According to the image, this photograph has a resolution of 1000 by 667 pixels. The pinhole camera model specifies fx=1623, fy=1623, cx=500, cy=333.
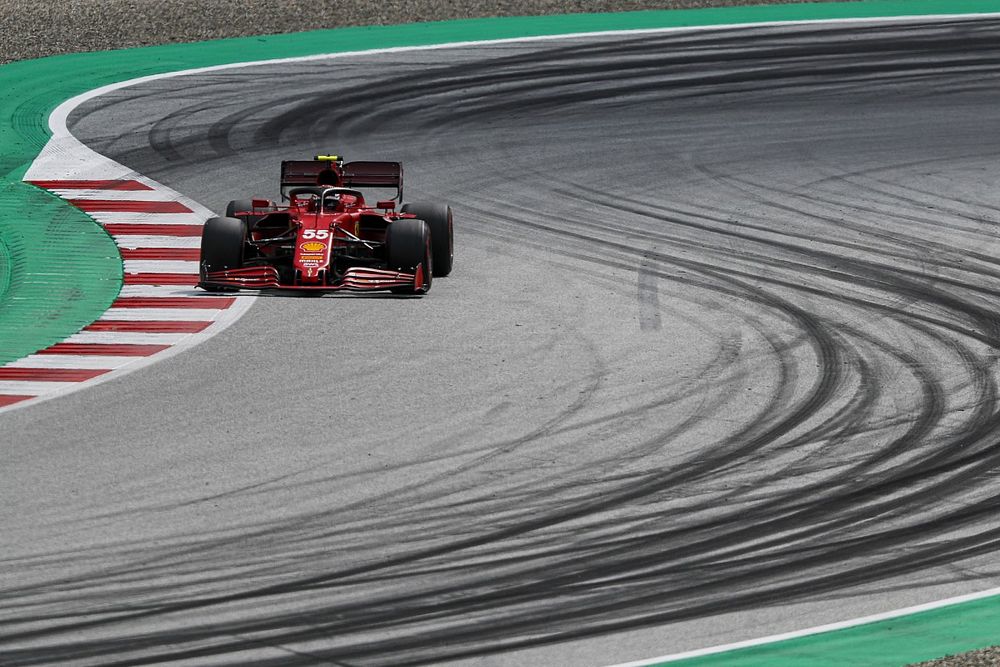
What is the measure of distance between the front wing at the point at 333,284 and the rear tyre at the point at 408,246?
63mm

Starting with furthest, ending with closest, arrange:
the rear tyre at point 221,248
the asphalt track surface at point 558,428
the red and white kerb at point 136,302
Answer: the rear tyre at point 221,248, the red and white kerb at point 136,302, the asphalt track surface at point 558,428

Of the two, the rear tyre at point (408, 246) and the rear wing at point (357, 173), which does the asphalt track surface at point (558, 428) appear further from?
the rear wing at point (357, 173)

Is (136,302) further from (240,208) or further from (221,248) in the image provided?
(240,208)

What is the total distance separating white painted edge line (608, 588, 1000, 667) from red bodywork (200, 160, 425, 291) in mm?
6655

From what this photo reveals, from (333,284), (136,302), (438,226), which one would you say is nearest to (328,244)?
(333,284)

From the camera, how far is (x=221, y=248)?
47.3 feet

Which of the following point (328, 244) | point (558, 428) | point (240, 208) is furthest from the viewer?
point (240, 208)

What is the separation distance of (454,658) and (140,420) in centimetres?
405

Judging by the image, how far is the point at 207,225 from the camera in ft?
47.5

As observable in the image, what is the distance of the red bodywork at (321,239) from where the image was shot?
14.3 m

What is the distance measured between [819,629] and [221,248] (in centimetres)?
769

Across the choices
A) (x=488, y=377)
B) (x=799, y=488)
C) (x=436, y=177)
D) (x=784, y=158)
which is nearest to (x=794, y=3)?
(x=784, y=158)

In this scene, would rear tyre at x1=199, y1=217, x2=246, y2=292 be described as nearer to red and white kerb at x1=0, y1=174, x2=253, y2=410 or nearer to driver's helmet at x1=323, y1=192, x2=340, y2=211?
red and white kerb at x1=0, y1=174, x2=253, y2=410

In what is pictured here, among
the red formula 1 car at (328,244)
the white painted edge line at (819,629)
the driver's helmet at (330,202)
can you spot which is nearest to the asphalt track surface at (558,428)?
the white painted edge line at (819,629)
